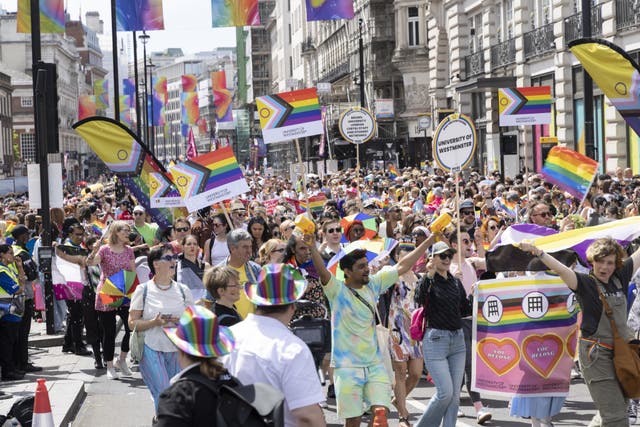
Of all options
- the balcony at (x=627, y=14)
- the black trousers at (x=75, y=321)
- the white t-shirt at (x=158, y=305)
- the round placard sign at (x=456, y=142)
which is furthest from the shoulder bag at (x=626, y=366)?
the balcony at (x=627, y=14)

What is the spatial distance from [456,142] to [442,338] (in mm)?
3739

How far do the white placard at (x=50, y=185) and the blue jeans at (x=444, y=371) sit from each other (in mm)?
8245

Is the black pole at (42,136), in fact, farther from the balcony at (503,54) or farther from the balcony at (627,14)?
the balcony at (503,54)

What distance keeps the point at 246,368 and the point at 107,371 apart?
8.08 metres

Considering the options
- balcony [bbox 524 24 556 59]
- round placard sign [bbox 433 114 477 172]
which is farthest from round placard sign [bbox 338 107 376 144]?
balcony [bbox 524 24 556 59]

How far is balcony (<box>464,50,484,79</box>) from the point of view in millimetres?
41312

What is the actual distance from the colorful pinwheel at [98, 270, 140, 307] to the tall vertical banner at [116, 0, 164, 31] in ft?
62.9

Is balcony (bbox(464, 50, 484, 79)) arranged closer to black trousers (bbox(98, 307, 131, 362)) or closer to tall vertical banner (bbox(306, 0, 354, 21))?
tall vertical banner (bbox(306, 0, 354, 21))

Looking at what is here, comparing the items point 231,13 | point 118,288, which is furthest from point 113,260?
point 231,13

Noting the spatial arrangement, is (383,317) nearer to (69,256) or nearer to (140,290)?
(140,290)

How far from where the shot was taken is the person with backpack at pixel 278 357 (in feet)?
18.1

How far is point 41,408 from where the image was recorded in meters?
7.49

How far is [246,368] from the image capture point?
555 centimetres

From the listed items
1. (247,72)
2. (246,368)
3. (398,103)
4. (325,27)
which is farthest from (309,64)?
(246,368)
